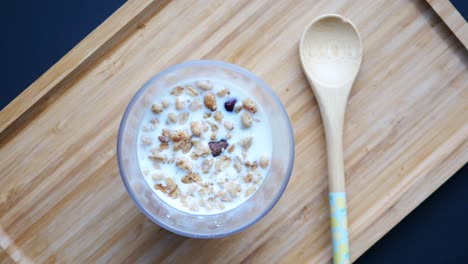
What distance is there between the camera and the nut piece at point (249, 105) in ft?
2.96

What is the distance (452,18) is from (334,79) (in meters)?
0.29

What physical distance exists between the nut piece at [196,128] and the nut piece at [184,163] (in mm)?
54

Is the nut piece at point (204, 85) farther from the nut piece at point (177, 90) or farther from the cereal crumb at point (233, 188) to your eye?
the cereal crumb at point (233, 188)

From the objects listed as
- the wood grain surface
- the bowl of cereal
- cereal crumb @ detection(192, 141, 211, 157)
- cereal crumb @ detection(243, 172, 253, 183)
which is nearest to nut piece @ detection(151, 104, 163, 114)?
the bowl of cereal

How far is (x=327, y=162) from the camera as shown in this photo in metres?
0.97

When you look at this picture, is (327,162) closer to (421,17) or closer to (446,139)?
(446,139)

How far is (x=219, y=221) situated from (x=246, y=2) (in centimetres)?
47

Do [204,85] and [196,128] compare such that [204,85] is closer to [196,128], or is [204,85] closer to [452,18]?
[196,128]

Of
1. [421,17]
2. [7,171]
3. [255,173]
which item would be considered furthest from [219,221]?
[421,17]

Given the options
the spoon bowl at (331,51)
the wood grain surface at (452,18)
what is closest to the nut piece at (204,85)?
the spoon bowl at (331,51)

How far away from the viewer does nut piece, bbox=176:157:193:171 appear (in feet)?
2.84

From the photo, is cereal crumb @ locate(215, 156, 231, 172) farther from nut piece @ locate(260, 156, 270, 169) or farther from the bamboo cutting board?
the bamboo cutting board

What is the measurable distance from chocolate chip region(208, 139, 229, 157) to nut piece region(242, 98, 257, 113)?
3.4 inches

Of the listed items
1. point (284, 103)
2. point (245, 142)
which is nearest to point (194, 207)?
point (245, 142)
